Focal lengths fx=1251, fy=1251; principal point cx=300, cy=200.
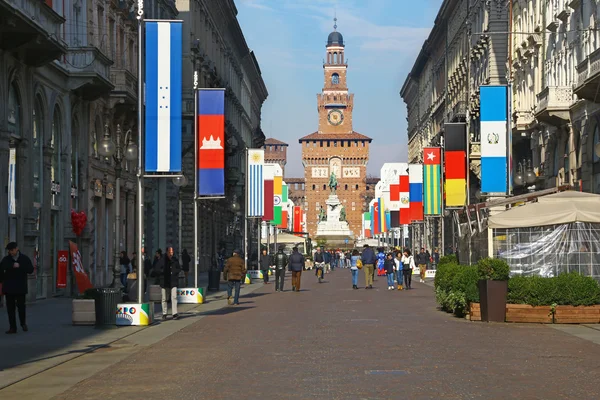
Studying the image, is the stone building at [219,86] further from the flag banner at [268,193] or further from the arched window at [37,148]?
the arched window at [37,148]

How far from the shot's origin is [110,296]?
26.6 m

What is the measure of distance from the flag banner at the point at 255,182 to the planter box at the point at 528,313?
32.5 m

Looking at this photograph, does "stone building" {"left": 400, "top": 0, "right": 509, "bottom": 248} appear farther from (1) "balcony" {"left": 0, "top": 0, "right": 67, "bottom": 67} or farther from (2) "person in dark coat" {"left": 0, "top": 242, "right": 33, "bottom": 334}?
(2) "person in dark coat" {"left": 0, "top": 242, "right": 33, "bottom": 334}

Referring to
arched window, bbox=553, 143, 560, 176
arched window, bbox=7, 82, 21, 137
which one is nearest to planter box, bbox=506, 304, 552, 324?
arched window, bbox=7, 82, 21, 137

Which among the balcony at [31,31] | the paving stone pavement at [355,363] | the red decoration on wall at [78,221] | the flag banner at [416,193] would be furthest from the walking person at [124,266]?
the flag banner at [416,193]

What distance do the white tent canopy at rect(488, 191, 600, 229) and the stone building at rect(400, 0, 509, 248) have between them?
14670 millimetres

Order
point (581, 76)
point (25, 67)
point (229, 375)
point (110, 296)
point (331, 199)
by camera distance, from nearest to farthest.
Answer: point (229, 375) < point (110, 296) < point (25, 67) < point (581, 76) < point (331, 199)

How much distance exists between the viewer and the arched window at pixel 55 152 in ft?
131

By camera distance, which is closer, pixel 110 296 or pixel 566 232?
pixel 110 296

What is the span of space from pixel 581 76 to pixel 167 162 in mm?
18539

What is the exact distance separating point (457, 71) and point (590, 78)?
48246 millimetres

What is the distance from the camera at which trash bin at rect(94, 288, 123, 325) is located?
86.5 ft

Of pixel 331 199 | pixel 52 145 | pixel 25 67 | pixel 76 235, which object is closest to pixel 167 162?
pixel 25 67

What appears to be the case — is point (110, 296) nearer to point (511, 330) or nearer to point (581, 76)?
point (511, 330)
